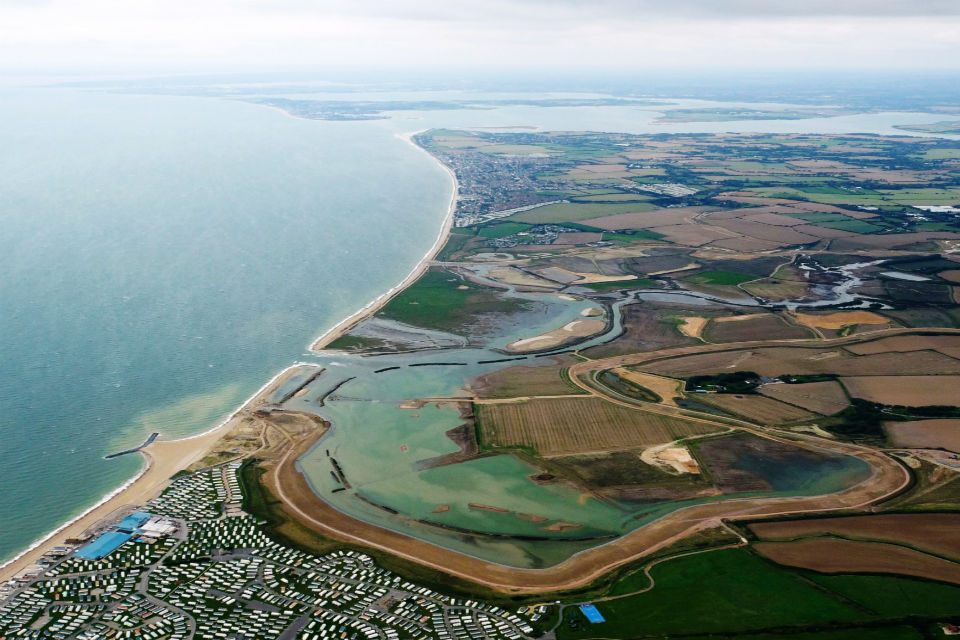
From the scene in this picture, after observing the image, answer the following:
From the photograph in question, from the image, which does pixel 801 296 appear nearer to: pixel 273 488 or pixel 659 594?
pixel 659 594

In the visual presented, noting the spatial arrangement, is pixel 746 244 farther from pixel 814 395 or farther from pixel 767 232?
pixel 814 395

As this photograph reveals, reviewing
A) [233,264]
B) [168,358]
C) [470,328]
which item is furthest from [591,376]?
[233,264]

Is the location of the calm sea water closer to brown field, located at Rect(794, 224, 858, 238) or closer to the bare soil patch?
the bare soil patch

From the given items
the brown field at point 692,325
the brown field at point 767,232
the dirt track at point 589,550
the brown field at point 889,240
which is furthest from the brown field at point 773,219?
the dirt track at point 589,550

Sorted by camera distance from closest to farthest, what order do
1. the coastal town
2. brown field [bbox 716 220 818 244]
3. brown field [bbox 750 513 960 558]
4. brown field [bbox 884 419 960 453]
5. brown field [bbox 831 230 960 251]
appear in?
the coastal town
brown field [bbox 750 513 960 558]
brown field [bbox 884 419 960 453]
brown field [bbox 831 230 960 251]
brown field [bbox 716 220 818 244]

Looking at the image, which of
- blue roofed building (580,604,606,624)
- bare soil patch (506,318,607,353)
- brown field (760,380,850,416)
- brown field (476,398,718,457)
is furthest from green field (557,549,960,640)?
bare soil patch (506,318,607,353)

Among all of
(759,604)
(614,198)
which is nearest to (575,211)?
(614,198)
